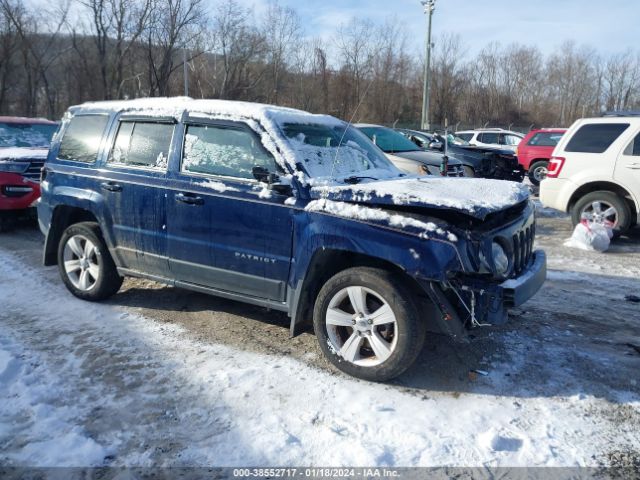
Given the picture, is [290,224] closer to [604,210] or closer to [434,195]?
[434,195]

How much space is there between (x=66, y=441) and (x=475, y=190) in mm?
3143

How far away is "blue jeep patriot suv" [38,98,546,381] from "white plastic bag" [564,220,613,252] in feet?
13.3

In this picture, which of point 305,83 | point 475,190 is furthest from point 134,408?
point 305,83

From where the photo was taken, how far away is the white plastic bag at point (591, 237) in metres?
7.55

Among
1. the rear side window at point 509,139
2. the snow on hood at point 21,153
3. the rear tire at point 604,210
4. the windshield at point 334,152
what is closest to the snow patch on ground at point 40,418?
the windshield at point 334,152

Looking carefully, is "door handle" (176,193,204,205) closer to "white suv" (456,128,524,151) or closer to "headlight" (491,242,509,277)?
"headlight" (491,242,509,277)

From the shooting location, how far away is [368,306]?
144 inches

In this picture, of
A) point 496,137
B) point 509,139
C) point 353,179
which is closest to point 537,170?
point 496,137

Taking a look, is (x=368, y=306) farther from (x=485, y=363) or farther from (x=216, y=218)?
(x=216, y=218)

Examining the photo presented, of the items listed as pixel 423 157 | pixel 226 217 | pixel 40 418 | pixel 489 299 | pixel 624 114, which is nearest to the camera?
pixel 40 418

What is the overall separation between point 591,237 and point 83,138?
22.3ft

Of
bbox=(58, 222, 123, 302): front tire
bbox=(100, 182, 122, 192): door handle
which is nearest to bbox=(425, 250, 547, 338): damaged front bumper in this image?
bbox=(100, 182, 122, 192): door handle

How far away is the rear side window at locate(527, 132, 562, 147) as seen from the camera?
15820mm

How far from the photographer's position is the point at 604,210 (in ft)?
26.9
